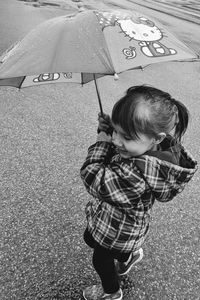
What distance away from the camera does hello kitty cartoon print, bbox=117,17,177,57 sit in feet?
5.48

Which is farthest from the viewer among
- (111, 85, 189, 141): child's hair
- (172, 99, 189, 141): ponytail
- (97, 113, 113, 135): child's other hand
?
(97, 113, 113, 135): child's other hand

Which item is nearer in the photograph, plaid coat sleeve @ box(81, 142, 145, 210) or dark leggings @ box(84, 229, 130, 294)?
plaid coat sleeve @ box(81, 142, 145, 210)

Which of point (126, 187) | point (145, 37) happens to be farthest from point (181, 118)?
point (145, 37)

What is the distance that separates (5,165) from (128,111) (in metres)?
1.91

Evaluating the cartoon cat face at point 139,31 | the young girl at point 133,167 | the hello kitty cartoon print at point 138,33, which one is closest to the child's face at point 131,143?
the young girl at point 133,167

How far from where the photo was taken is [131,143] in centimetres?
138

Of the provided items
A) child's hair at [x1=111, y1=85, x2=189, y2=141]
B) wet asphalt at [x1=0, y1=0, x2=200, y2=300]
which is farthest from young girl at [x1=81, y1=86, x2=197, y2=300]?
wet asphalt at [x1=0, y1=0, x2=200, y2=300]

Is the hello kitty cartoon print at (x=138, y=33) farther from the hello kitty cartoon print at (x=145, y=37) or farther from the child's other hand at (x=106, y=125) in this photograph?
the child's other hand at (x=106, y=125)

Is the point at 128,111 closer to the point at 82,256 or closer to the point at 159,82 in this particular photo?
the point at 82,256

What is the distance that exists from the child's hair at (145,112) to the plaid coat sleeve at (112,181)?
16cm

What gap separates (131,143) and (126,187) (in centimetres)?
18

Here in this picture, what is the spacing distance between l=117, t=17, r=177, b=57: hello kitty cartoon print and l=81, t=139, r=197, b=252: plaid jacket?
475 mm

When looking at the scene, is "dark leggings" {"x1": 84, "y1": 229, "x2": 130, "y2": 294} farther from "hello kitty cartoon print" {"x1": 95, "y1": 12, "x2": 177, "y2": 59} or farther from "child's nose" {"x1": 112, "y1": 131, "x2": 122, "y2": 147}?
"hello kitty cartoon print" {"x1": 95, "y1": 12, "x2": 177, "y2": 59}

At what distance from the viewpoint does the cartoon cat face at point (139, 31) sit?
5.54 ft
